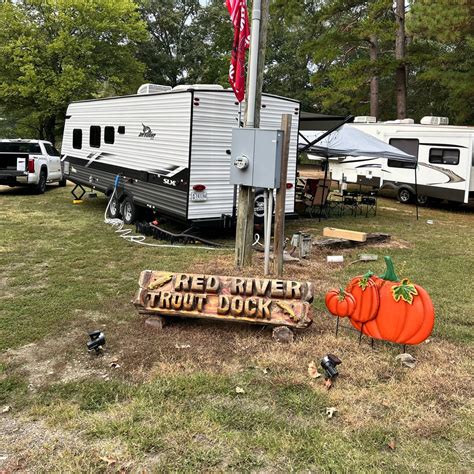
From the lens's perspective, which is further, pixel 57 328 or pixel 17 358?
pixel 57 328

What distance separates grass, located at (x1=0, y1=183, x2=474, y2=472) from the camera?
9.31ft

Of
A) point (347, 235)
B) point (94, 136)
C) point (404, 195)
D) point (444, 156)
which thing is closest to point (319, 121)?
point (347, 235)

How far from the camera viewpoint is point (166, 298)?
4484 mm

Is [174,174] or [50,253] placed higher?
[174,174]

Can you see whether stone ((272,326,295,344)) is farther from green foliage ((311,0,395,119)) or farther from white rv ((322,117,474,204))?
green foliage ((311,0,395,119))

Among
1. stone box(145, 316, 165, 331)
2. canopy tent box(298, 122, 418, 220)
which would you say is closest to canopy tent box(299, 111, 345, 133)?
canopy tent box(298, 122, 418, 220)

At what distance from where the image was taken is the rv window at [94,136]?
36.2 ft

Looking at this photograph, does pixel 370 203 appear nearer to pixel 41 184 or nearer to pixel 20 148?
pixel 41 184

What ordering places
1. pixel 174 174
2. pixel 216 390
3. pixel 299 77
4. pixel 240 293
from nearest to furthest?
pixel 216 390 < pixel 240 293 < pixel 174 174 < pixel 299 77

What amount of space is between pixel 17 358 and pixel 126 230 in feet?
17.6

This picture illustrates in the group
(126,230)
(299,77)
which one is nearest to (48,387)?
(126,230)

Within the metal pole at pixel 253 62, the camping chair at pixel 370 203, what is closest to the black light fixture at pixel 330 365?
the metal pole at pixel 253 62

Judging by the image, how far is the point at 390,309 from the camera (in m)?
4.07

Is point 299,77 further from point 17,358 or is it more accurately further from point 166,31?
point 17,358
